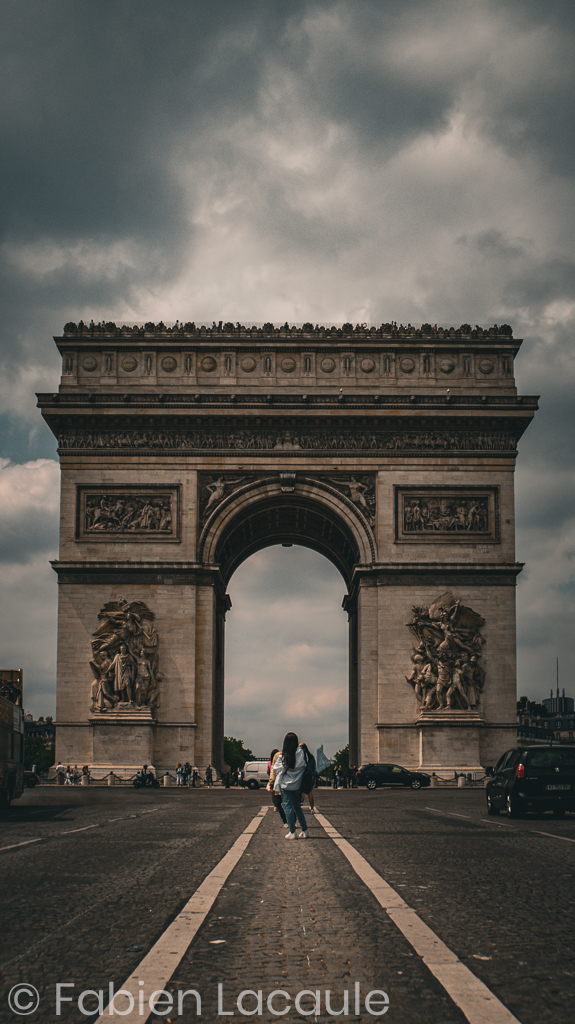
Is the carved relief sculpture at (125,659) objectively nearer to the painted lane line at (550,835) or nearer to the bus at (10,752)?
Result: the bus at (10,752)

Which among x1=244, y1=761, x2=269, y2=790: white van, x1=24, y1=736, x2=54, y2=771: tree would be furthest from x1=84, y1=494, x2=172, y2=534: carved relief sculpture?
x1=24, y1=736, x2=54, y2=771: tree

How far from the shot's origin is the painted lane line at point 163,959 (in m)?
4.73

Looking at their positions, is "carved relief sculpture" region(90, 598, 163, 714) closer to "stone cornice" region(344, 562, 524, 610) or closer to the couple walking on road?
"stone cornice" region(344, 562, 524, 610)

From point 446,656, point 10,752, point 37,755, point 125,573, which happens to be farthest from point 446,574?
point 37,755

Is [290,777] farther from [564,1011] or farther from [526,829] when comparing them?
[564,1011]

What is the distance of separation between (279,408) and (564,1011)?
4056cm

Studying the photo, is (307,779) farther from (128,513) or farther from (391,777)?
(128,513)

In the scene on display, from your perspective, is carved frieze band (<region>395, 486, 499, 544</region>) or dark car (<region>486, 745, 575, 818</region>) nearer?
dark car (<region>486, 745, 575, 818</region>)

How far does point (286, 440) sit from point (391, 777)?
14710mm

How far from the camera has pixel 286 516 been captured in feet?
164

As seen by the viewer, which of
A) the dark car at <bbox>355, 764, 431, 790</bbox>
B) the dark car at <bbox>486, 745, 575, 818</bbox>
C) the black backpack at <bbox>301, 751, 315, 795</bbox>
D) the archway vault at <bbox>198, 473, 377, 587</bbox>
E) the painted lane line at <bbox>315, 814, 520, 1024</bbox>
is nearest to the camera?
the painted lane line at <bbox>315, 814, 520, 1024</bbox>

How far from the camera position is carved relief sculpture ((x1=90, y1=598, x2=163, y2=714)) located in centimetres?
4266

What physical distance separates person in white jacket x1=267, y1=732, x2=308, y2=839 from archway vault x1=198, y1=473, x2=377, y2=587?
2969cm

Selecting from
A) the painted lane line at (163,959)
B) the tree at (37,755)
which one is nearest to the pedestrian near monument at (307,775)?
the painted lane line at (163,959)
